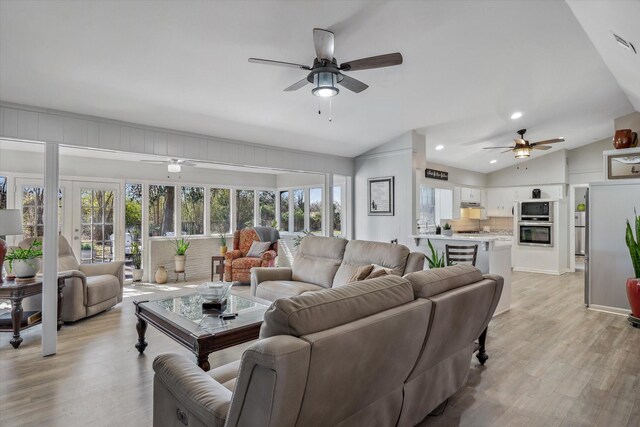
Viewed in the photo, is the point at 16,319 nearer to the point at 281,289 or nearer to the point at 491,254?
the point at 281,289

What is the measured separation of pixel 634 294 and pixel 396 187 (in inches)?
132

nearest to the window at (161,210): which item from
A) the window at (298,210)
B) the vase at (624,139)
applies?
the window at (298,210)

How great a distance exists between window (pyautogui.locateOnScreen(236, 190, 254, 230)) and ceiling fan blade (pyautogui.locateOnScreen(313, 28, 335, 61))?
589 centimetres

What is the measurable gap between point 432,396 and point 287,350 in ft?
4.87

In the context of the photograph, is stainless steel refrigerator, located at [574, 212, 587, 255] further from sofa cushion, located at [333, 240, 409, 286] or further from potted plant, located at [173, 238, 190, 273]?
potted plant, located at [173, 238, 190, 273]

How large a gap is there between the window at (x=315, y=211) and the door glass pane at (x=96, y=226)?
3959mm

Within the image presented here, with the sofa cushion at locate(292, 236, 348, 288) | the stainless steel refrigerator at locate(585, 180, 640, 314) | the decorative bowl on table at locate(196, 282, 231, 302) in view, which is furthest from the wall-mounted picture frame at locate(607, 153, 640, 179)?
the decorative bowl on table at locate(196, 282, 231, 302)

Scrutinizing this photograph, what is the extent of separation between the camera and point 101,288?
178 inches

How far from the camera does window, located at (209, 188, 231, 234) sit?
7805mm

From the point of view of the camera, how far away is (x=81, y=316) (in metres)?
4.24

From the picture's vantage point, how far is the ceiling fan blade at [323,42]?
7.90 feet

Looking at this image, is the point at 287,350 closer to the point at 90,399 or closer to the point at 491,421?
the point at 491,421

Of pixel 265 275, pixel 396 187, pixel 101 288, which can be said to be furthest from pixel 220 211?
pixel 396 187

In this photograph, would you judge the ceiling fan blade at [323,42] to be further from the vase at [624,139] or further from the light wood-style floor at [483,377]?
the vase at [624,139]
